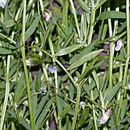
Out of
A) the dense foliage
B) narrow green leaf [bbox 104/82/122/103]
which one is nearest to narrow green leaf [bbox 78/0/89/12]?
the dense foliage

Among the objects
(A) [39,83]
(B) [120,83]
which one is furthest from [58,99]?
(B) [120,83]

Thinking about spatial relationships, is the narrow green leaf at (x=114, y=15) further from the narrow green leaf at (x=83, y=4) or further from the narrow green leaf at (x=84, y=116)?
the narrow green leaf at (x=84, y=116)

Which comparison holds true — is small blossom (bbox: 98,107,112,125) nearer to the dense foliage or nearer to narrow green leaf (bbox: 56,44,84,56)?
the dense foliage

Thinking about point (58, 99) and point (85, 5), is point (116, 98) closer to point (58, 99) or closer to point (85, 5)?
point (58, 99)

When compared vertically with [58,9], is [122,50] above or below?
below

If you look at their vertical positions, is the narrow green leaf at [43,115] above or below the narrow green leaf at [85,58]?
below

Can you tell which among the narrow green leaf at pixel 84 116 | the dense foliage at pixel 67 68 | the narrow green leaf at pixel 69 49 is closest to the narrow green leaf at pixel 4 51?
the dense foliage at pixel 67 68

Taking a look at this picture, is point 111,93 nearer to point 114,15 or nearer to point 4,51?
point 114,15

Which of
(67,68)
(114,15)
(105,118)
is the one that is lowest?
(105,118)

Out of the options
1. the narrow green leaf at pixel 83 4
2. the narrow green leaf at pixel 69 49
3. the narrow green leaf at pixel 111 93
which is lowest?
the narrow green leaf at pixel 111 93

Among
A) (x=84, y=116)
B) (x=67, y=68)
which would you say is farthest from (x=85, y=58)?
(x=84, y=116)

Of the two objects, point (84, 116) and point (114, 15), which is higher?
point (114, 15)
